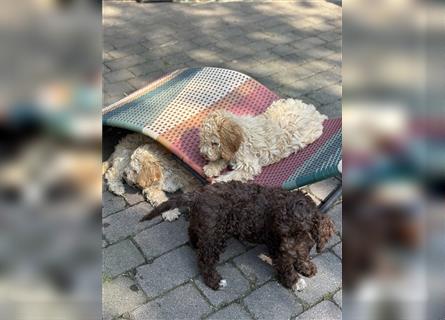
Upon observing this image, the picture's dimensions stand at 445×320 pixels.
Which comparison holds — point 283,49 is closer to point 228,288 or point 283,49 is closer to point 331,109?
point 331,109

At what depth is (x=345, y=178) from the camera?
104 centimetres

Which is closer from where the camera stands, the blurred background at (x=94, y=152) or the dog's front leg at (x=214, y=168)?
the blurred background at (x=94, y=152)

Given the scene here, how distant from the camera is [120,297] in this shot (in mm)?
2527

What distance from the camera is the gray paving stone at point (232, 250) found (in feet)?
9.08

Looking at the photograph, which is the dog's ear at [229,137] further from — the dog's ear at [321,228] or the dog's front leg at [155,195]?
the dog's ear at [321,228]

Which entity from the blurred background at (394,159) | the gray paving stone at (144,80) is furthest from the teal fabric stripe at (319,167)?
the gray paving stone at (144,80)

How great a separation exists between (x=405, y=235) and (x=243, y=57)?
14.8ft

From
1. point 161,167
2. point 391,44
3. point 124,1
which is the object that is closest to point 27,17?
point 391,44

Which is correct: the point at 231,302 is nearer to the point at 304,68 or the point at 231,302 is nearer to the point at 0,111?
the point at 0,111

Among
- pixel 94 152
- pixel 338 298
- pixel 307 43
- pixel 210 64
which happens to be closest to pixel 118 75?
pixel 210 64

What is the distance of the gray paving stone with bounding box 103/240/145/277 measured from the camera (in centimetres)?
270

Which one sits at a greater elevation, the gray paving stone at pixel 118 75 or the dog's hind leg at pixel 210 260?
the dog's hind leg at pixel 210 260

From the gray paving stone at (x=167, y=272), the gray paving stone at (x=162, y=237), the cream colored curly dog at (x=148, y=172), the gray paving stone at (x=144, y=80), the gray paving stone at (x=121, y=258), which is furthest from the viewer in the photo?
the gray paving stone at (x=144, y=80)

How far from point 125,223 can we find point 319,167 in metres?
1.24
